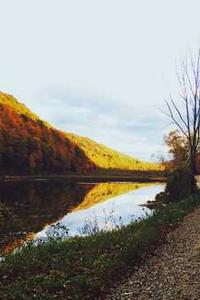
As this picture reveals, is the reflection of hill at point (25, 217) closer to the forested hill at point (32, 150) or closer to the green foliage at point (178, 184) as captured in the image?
the green foliage at point (178, 184)

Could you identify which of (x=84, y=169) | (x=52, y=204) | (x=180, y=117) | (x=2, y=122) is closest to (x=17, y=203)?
(x=52, y=204)

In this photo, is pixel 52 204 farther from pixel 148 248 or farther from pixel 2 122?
pixel 2 122

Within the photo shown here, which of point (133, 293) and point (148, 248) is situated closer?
point (133, 293)

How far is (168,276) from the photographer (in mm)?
13195

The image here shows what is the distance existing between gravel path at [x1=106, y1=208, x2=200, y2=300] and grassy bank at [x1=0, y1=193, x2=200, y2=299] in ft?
1.59

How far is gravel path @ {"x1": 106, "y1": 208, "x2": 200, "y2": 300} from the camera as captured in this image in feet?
38.3

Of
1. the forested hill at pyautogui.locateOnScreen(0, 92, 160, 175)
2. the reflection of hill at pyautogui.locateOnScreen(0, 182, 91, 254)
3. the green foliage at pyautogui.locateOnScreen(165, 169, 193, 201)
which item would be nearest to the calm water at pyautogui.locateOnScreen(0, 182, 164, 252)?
the reflection of hill at pyautogui.locateOnScreen(0, 182, 91, 254)

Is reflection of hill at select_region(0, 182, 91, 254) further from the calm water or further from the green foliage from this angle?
the green foliage

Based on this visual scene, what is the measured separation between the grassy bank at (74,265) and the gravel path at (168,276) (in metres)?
0.49

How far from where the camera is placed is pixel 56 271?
1361 centimetres

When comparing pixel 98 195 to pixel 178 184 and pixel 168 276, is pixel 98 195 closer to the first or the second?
pixel 178 184

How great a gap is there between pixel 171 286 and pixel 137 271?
198cm

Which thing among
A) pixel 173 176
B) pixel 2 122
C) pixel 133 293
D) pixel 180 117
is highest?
pixel 2 122

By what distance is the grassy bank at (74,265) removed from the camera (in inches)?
471
